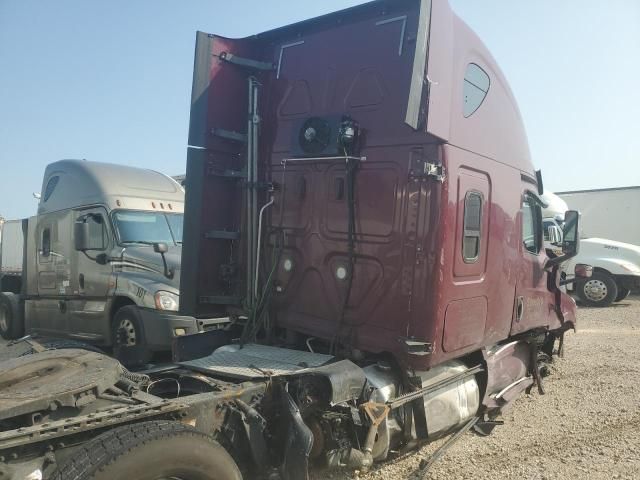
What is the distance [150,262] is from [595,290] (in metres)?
11.8

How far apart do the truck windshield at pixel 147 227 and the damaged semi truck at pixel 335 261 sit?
11.1ft

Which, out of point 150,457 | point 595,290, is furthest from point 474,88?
point 595,290

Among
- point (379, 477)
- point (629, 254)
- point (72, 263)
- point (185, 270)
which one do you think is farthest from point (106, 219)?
point (629, 254)

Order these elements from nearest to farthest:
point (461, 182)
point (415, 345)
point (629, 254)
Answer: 1. point (415, 345)
2. point (461, 182)
3. point (629, 254)

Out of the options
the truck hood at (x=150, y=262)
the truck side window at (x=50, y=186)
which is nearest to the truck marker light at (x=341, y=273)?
the truck hood at (x=150, y=262)

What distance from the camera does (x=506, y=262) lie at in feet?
15.6

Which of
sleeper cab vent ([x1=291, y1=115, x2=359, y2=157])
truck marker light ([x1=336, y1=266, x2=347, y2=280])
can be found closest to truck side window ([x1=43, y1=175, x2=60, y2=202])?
sleeper cab vent ([x1=291, y1=115, x2=359, y2=157])

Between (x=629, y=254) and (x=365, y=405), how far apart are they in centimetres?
1345

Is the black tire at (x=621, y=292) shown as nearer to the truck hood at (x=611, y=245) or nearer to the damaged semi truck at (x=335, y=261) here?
the truck hood at (x=611, y=245)

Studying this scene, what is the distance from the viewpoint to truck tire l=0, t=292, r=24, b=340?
394 inches

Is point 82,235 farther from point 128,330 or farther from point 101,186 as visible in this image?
point 128,330

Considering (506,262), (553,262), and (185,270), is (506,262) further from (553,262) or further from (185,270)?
(185,270)

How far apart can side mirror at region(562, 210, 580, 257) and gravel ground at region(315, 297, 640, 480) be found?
1.69m

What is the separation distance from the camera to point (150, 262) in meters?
7.13
